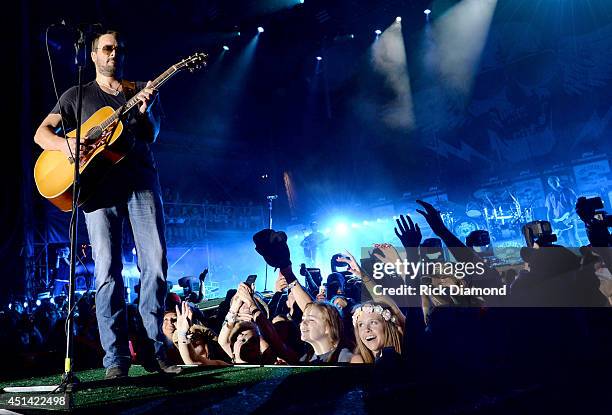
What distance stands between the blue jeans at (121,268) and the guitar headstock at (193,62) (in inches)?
36.0

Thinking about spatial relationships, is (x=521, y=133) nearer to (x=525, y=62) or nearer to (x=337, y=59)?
(x=525, y=62)

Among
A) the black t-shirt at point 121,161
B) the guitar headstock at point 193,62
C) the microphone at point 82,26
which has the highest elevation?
the microphone at point 82,26

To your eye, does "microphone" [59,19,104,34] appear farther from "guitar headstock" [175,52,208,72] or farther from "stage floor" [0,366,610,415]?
"stage floor" [0,366,610,415]

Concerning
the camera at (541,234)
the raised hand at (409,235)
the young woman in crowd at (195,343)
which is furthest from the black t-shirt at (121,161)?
the camera at (541,234)

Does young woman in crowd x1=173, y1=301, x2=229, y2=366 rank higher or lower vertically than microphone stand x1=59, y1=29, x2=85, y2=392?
lower

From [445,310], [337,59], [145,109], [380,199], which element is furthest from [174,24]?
[445,310]

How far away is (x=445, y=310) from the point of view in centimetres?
282

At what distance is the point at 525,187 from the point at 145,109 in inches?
663

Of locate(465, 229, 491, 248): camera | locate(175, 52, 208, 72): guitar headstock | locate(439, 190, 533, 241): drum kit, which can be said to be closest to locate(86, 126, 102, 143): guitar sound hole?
locate(175, 52, 208, 72): guitar headstock

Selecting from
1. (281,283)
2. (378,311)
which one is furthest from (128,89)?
(281,283)

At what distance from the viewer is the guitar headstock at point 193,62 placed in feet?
9.47

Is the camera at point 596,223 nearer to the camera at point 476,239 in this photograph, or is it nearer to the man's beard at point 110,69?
the camera at point 476,239

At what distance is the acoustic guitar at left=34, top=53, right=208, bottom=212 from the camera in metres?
2.67

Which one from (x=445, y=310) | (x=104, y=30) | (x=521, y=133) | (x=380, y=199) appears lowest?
(x=445, y=310)
